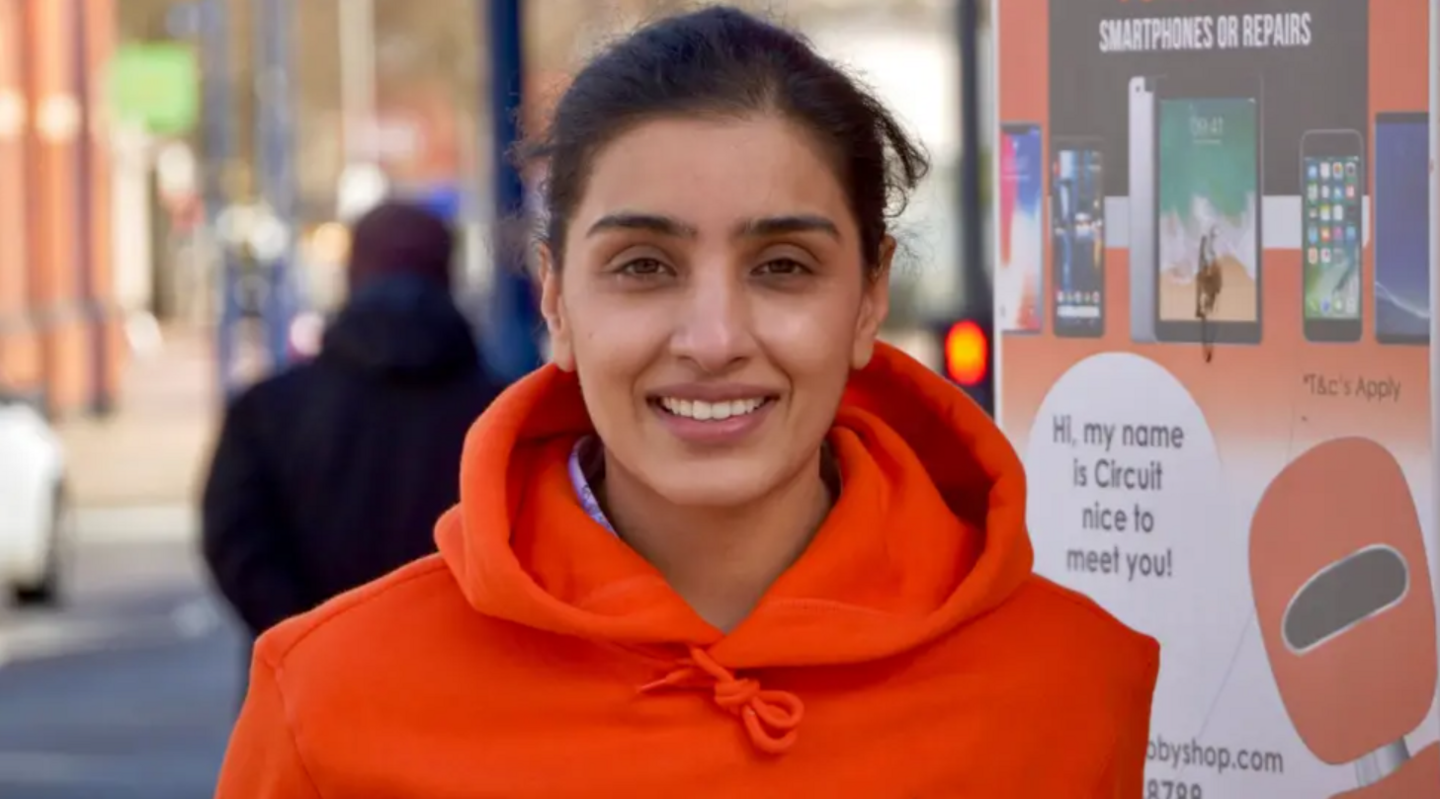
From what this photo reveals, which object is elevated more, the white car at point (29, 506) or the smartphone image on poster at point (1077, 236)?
the smartphone image on poster at point (1077, 236)

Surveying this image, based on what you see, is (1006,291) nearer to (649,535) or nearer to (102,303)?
(649,535)

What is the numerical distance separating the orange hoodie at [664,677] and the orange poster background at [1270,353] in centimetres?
51

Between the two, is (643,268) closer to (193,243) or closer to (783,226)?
(783,226)

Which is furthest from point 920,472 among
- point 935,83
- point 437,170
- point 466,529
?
point 437,170

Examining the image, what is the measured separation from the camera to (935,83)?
41625 mm

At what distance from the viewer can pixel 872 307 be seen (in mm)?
2787

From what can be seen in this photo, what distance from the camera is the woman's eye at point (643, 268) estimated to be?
260 cm

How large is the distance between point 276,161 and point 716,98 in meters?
21.6

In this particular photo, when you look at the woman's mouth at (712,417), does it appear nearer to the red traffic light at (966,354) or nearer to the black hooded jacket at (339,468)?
the black hooded jacket at (339,468)

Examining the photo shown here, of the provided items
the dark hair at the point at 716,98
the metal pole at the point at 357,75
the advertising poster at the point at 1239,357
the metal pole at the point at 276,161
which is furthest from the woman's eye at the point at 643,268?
the metal pole at the point at 357,75

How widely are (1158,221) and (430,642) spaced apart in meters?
1.12

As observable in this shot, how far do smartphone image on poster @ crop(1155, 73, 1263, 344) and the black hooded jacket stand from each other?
2651 mm

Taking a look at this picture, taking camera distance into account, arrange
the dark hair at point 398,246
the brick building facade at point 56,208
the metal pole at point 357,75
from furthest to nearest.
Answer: the metal pole at point 357,75
the brick building facade at point 56,208
the dark hair at point 398,246

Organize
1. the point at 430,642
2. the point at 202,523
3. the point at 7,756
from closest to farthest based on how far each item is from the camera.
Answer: the point at 430,642
the point at 202,523
the point at 7,756
